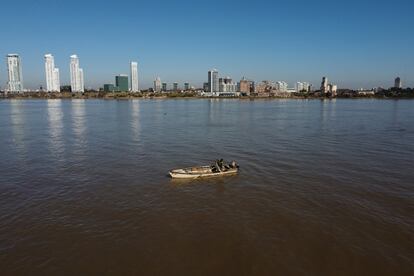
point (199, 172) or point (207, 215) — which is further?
point (199, 172)

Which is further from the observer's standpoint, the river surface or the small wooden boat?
the small wooden boat

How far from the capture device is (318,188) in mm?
28250

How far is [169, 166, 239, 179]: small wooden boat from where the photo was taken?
30719 mm

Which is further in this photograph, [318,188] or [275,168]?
[275,168]

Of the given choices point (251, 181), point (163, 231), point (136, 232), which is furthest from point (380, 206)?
point (136, 232)

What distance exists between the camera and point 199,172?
3155cm

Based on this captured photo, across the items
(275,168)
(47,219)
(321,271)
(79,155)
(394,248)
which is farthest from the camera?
(79,155)

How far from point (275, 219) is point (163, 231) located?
7738 mm

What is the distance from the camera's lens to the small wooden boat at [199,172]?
30.7m

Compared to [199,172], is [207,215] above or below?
below

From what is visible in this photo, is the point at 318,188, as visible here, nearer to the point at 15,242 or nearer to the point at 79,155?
the point at 15,242

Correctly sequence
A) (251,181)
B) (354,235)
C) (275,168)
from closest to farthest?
(354,235) < (251,181) < (275,168)

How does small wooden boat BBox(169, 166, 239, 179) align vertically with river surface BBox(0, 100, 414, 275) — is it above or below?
above

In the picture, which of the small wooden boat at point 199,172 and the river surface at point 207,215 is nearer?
the river surface at point 207,215
